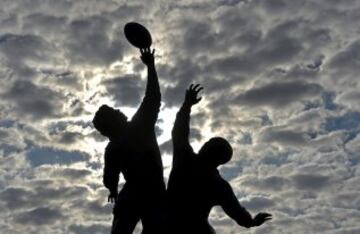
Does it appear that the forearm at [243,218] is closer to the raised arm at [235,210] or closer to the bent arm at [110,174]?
the raised arm at [235,210]

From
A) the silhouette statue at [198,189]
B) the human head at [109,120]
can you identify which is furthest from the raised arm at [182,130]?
the human head at [109,120]

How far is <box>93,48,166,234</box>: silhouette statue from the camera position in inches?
520

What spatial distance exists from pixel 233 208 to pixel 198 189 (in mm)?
596

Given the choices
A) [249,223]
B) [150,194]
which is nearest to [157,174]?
[150,194]

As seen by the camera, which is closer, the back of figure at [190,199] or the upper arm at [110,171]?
the back of figure at [190,199]

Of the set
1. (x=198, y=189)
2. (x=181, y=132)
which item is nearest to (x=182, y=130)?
(x=181, y=132)

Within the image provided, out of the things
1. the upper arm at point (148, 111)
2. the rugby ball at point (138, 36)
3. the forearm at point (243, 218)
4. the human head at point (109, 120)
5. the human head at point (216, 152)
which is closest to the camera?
the human head at point (216, 152)

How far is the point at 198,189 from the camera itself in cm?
1309

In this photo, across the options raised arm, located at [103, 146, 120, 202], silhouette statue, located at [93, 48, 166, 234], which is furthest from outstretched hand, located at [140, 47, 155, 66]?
raised arm, located at [103, 146, 120, 202]

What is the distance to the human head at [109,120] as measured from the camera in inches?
536

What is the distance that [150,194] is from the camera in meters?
13.2

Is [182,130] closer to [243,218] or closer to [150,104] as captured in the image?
[150,104]

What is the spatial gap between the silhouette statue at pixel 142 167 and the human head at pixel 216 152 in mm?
738

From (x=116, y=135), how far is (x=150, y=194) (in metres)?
1.09
